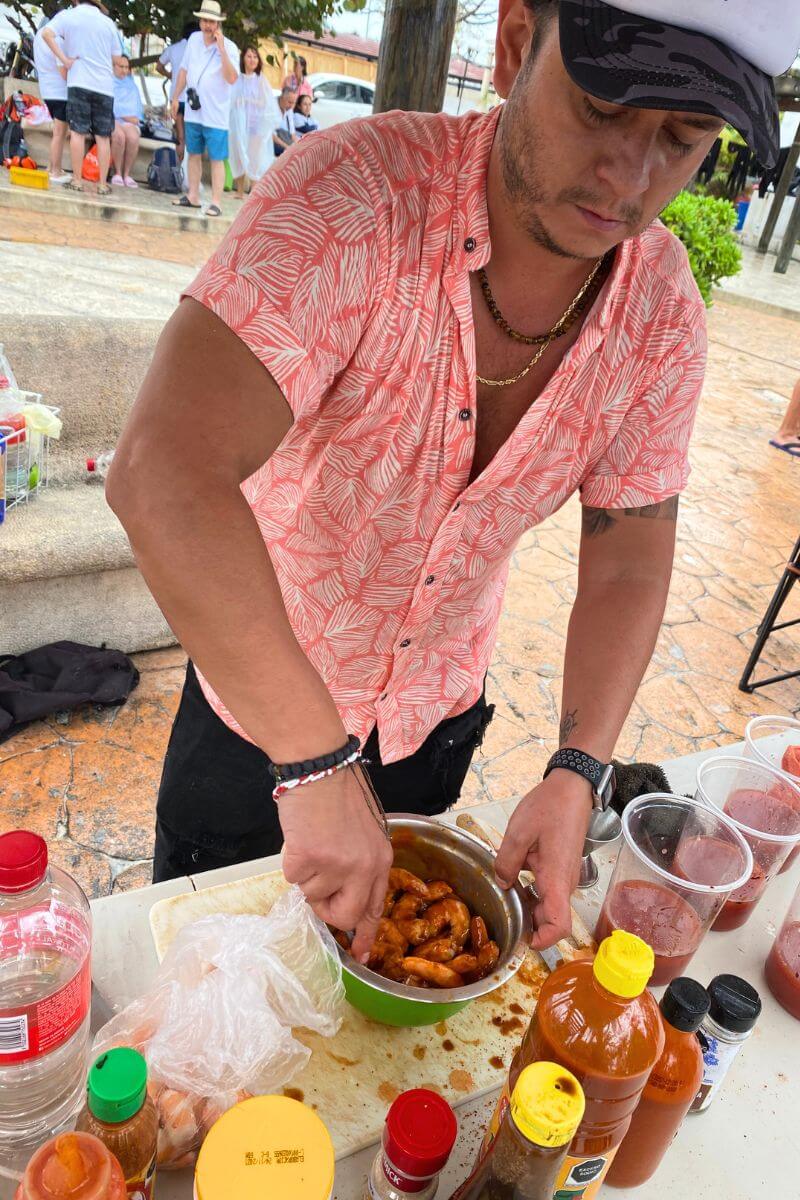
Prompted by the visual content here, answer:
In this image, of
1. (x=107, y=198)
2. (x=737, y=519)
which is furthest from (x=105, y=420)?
(x=107, y=198)

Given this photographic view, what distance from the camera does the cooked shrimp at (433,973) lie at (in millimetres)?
1149

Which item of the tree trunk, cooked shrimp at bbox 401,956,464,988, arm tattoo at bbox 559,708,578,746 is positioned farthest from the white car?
cooked shrimp at bbox 401,956,464,988

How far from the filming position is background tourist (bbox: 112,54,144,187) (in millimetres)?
11000

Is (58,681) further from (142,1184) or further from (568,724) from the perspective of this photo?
(142,1184)

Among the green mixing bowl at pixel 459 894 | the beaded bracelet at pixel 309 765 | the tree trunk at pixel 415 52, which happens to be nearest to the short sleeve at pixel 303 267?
the beaded bracelet at pixel 309 765

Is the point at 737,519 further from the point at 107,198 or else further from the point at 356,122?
the point at 107,198

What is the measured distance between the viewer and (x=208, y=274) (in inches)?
41.8

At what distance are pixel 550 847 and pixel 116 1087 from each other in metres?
0.71

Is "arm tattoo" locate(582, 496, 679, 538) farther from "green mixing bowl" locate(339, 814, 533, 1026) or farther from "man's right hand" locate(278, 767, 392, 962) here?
"man's right hand" locate(278, 767, 392, 962)

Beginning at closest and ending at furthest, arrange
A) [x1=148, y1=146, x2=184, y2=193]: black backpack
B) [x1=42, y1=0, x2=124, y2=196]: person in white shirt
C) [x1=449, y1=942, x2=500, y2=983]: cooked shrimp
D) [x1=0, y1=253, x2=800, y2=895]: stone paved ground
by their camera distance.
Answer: [x1=449, y1=942, x2=500, y2=983]: cooked shrimp, [x1=0, y1=253, x2=800, y2=895]: stone paved ground, [x1=42, y1=0, x2=124, y2=196]: person in white shirt, [x1=148, y1=146, x2=184, y2=193]: black backpack

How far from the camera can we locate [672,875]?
51.5 inches

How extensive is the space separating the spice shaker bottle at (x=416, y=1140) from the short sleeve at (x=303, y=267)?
808 millimetres

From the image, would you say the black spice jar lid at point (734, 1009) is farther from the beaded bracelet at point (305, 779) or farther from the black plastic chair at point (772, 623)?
the black plastic chair at point (772, 623)

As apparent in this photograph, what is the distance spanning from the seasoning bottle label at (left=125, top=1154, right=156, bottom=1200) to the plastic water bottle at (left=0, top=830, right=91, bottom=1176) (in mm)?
167
